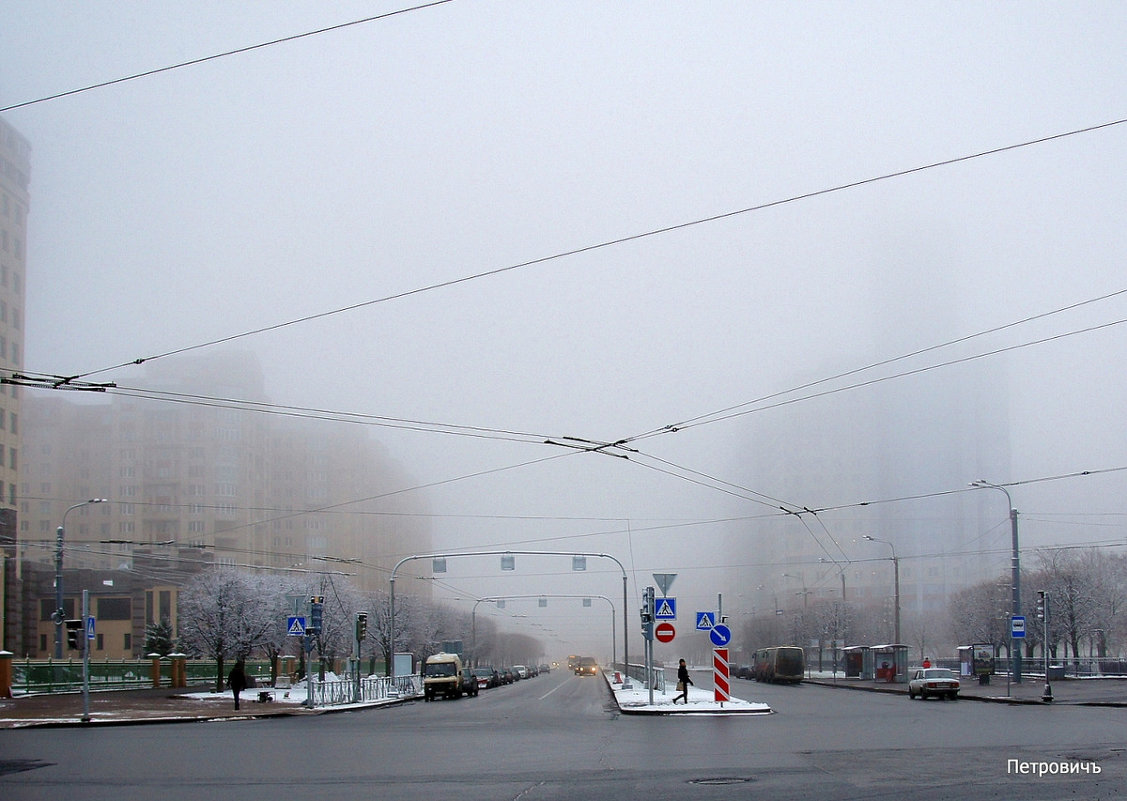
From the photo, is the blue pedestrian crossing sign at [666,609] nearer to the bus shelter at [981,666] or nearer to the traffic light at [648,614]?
the traffic light at [648,614]

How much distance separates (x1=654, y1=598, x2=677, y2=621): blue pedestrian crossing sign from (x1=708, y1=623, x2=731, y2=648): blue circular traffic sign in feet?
5.66

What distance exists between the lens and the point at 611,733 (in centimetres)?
2606

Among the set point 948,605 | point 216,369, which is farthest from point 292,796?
point 948,605

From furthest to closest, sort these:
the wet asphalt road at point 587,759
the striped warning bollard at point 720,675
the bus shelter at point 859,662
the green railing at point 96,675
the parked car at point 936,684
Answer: the bus shelter at point 859,662, the green railing at point 96,675, the parked car at point 936,684, the striped warning bollard at point 720,675, the wet asphalt road at point 587,759

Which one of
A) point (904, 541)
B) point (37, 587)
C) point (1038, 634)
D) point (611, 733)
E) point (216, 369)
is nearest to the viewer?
point (611, 733)

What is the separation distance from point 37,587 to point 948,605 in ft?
264

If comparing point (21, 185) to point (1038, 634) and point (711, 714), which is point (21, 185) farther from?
point (1038, 634)

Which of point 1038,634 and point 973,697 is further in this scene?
point 1038,634

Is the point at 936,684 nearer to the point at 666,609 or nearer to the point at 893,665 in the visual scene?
the point at 666,609

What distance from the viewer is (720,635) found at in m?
35.5

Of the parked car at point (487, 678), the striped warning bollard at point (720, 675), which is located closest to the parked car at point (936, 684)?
the striped warning bollard at point (720, 675)

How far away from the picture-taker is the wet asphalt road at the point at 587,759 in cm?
1433

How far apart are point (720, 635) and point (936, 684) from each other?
16.0 meters

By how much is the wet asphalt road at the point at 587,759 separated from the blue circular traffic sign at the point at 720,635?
388cm
